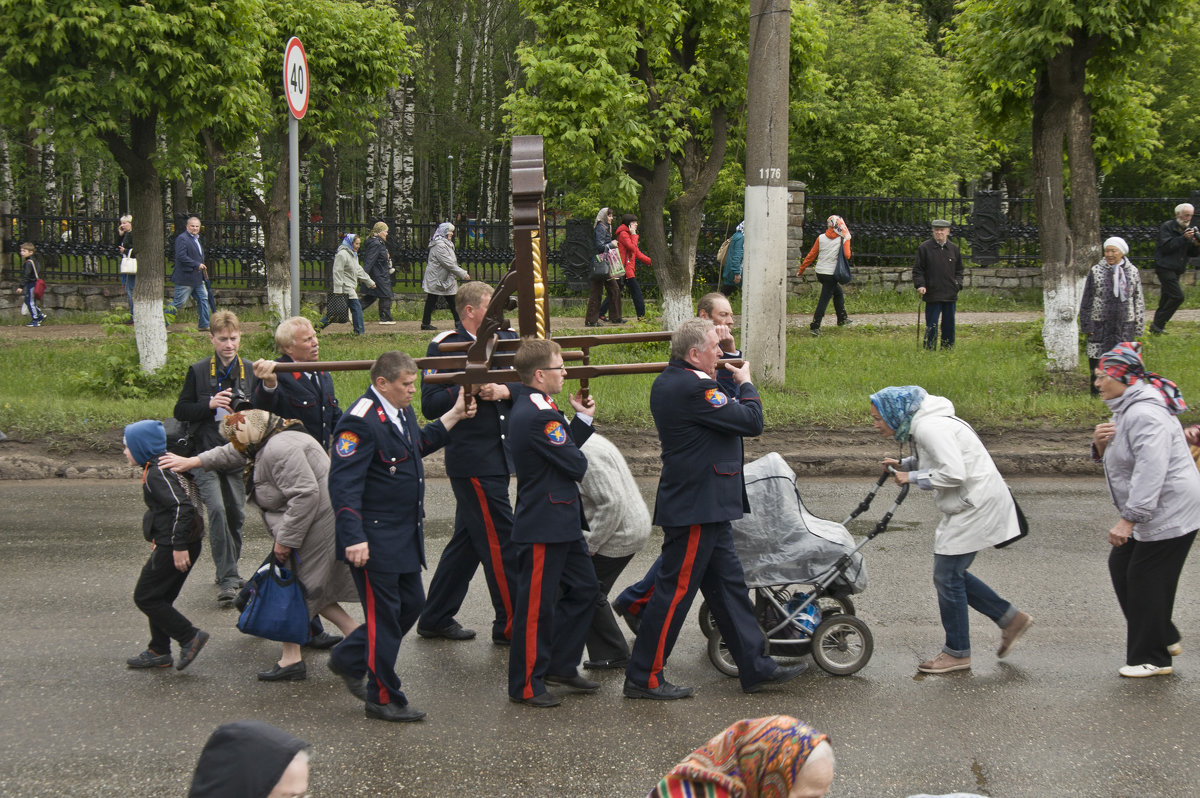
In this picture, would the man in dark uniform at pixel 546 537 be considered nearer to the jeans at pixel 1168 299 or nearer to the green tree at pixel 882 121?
the jeans at pixel 1168 299

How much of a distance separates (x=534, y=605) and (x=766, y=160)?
23.8 feet

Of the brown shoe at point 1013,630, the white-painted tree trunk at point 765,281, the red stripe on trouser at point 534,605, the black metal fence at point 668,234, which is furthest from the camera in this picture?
the black metal fence at point 668,234

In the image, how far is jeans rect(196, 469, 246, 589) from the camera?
6859 mm

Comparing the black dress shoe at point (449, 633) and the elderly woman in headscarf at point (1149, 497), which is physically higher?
the elderly woman in headscarf at point (1149, 497)

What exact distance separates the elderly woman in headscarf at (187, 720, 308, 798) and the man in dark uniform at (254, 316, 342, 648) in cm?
337

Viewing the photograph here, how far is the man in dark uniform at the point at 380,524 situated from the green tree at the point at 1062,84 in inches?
363

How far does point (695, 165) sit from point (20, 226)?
13.6 metres

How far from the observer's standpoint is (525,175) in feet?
16.6

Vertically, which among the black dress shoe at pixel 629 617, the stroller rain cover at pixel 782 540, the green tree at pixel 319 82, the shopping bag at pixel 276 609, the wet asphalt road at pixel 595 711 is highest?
the green tree at pixel 319 82

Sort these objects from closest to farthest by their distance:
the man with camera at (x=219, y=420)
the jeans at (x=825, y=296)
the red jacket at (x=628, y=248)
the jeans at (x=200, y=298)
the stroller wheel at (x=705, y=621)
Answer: the stroller wheel at (x=705, y=621) → the man with camera at (x=219, y=420) → the jeans at (x=825, y=296) → the jeans at (x=200, y=298) → the red jacket at (x=628, y=248)

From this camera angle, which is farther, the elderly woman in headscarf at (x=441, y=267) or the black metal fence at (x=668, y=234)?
the black metal fence at (x=668, y=234)

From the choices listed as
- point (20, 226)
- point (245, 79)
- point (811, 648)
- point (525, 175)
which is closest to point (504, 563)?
point (811, 648)

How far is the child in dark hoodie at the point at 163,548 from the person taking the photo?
19.0 feet

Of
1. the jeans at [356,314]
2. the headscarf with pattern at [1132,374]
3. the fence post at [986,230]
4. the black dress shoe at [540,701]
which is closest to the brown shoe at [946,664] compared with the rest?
the headscarf with pattern at [1132,374]
